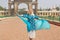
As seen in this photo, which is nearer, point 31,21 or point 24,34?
point 31,21

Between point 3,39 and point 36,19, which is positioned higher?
point 36,19

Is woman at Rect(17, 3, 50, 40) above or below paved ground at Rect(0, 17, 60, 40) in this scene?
above

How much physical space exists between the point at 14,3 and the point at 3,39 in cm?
6156

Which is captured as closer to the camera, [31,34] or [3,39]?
[31,34]

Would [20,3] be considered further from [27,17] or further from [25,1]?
[27,17]

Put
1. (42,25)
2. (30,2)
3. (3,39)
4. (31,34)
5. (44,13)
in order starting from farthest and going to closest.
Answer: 1. (44,13)
2. (30,2)
3. (3,39)
4. (42,25)
5. (31,34)

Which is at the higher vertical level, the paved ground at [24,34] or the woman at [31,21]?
the woman at [31,21]

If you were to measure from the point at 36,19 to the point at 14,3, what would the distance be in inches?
2502

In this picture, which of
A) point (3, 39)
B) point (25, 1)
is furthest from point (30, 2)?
point (3, 39)

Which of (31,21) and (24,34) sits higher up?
(31,21)

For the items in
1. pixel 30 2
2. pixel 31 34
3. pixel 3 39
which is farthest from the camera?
pixel 30 2

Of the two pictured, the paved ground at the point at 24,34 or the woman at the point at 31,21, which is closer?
the woman at the point at 31,21

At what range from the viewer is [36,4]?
69.1 metres

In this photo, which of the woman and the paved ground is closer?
the woman
